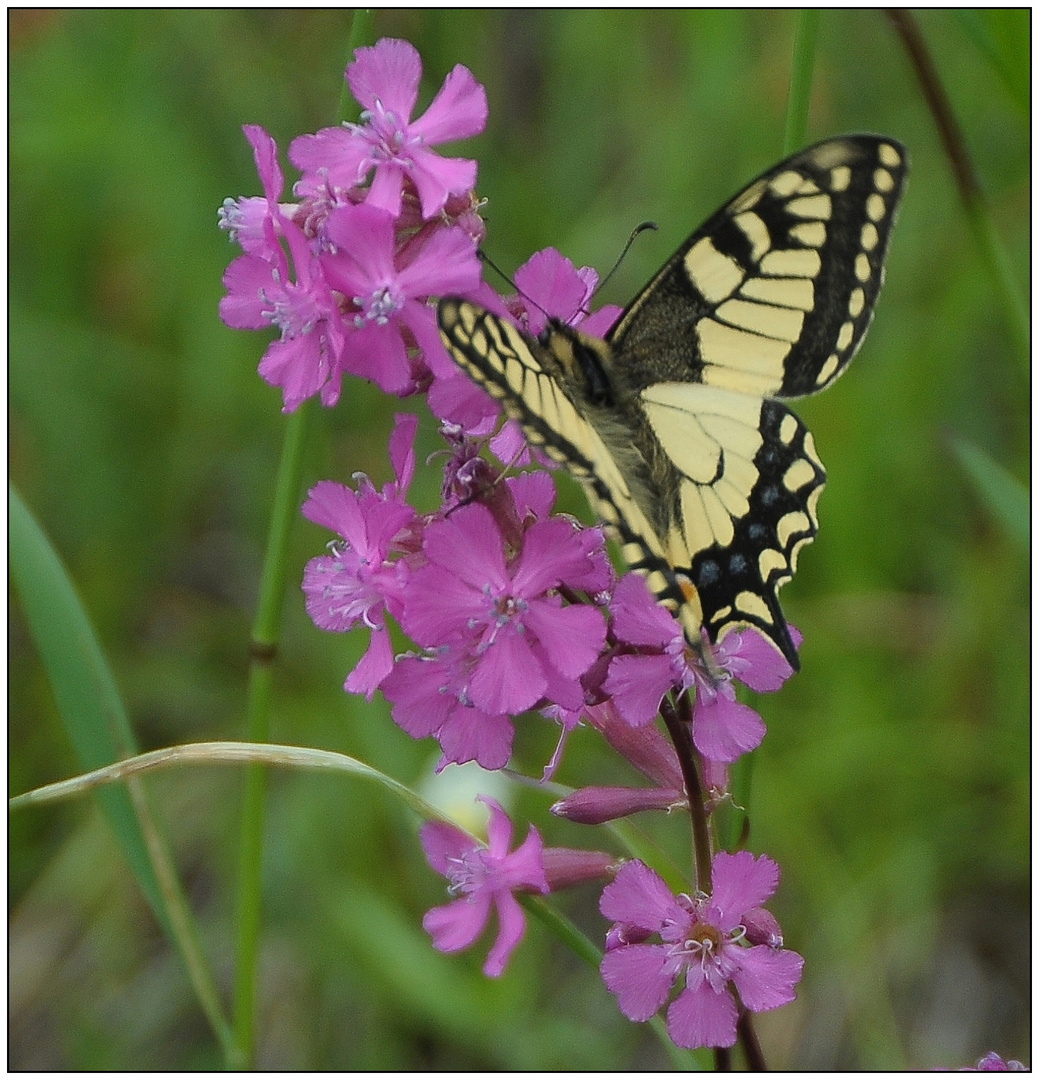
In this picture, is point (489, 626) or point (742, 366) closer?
point (489, 626)

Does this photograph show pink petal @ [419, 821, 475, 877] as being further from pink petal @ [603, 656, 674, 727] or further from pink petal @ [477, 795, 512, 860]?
pink petal @ [603, 656, 674, 727]

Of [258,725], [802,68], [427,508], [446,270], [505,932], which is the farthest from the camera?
[427,508]

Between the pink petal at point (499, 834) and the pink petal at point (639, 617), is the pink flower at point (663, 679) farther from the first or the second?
the pink petal at point (499, 834)

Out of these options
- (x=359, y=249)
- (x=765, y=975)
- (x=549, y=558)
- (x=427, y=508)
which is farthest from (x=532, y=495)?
(x=427, y=508)

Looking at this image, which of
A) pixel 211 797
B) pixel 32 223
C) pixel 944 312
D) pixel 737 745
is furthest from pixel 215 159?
pixel 737 745

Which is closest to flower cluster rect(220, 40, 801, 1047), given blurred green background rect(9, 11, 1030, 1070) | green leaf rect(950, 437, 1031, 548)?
green leaf rect(950, 437, 1031, 548)

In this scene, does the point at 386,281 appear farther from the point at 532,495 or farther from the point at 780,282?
the point at 780,282

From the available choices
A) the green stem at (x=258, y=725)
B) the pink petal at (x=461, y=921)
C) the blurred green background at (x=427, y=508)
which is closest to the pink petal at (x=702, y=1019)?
the pink petal at (x=461, y=921)
